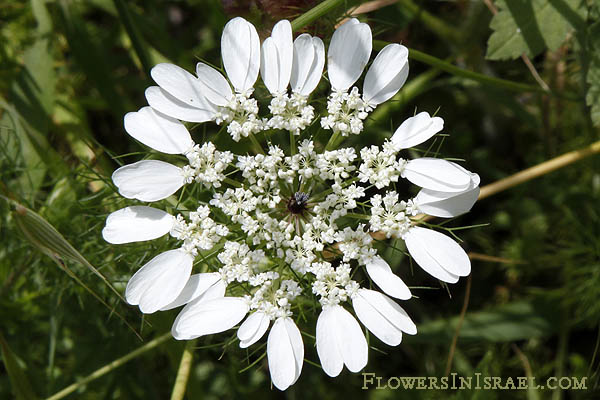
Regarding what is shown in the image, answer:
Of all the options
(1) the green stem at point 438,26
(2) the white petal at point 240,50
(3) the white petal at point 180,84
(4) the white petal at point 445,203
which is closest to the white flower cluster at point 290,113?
(2) the white petal at point 240,50

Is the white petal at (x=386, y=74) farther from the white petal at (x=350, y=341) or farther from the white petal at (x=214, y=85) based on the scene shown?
the white petal at (x=350, y=341)

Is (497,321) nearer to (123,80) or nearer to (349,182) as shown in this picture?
(349,182)

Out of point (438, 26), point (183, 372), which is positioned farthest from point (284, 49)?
point (438, 26)

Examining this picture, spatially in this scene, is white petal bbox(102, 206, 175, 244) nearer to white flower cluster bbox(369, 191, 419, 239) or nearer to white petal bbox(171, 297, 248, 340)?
white petal bbox(171, 297, 248, 340)

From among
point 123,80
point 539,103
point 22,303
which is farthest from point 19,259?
point 539,103

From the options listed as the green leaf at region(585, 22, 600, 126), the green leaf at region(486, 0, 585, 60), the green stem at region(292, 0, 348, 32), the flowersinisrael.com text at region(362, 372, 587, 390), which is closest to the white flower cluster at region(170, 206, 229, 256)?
the green stem at region(292, 0, 348, 32)

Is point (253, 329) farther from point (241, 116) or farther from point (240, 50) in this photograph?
point (240, 50)
